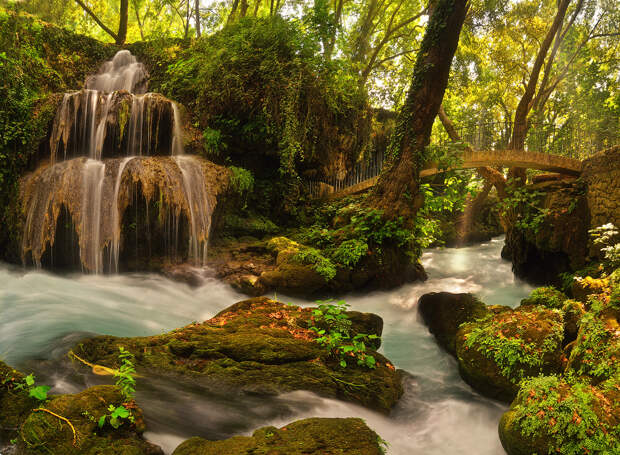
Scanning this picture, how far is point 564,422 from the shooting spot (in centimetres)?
270

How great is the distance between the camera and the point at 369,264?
7344 mm

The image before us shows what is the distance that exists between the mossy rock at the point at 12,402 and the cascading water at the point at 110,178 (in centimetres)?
494

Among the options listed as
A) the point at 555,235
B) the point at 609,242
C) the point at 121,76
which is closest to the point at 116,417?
the point at 609,242

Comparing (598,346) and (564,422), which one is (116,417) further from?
(598,346)

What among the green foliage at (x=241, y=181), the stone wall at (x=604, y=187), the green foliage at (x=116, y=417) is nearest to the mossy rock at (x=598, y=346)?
the stone wall at (x=604, y=187)

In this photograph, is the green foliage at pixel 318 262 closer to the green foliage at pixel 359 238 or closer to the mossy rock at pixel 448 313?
the green foliage at pixel 359 238

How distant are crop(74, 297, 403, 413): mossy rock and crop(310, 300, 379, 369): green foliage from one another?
0.07 meters

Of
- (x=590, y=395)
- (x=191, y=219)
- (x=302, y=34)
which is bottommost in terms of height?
(x=590, y=395)

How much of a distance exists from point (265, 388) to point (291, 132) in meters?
7.27

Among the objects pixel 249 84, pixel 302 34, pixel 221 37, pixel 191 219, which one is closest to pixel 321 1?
pixel 302 34

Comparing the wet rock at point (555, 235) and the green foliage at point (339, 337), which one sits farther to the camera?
the wet rock at point (555, 235)

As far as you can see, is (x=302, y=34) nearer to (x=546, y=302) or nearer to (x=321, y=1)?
(x=321, y=1)

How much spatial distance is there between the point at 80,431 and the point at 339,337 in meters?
2.42

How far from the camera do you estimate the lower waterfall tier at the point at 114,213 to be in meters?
6.87
